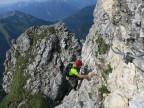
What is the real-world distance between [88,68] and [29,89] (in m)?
28.8

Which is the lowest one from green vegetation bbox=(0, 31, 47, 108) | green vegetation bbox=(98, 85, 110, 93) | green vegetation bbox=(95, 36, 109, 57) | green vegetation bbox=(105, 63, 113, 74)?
green vegetation bbox=(0, 31, 47, 108)

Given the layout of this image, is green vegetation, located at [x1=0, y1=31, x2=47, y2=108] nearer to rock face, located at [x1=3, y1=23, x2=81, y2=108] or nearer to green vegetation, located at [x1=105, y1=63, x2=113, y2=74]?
rock face, located at [x1=3, y1=23, x2=81, y2=108]

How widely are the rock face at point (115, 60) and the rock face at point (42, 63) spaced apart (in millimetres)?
19501

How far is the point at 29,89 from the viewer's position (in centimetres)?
6175

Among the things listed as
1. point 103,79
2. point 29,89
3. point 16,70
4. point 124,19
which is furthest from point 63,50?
point 124,19

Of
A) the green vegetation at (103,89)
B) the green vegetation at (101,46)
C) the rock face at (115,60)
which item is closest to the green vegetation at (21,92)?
the rock face at (115,60)

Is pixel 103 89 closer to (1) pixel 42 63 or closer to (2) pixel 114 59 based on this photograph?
(2) pixel 114 59

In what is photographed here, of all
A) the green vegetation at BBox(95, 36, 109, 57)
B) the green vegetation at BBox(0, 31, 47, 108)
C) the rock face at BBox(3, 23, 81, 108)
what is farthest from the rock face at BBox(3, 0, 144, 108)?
the green vegetation at BBox(0, 31, 47, 108)

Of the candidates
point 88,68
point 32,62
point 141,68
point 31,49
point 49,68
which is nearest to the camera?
point 141,68

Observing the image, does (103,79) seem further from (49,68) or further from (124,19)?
(49,68)

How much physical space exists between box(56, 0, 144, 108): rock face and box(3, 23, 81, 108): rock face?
19.5 meters

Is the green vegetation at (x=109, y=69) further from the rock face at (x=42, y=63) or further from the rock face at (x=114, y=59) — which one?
the rock face at (x=42, y=63)

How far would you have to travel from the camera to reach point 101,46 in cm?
3262

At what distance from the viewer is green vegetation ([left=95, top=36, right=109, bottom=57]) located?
3165 cm
